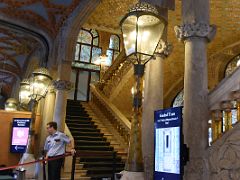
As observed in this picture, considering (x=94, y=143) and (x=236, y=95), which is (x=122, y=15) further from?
(x=236, y=95)

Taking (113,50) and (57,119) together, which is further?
(113,50)

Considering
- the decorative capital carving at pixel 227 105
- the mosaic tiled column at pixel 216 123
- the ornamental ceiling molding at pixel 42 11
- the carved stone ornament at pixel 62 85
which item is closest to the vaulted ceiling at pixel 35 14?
the ornamental ceiling molding at pixel 42 11

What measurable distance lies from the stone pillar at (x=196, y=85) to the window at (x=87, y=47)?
13.5 m

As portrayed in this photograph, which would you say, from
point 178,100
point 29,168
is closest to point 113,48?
point 178,100

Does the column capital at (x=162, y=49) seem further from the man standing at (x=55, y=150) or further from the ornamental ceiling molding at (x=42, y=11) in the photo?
the ornamental ceiling molding at (x=42, y=11)

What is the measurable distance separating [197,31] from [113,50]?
14.2 m

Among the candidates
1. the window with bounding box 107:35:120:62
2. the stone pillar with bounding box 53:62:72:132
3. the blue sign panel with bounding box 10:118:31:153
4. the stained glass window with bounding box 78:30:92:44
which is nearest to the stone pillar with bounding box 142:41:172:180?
the stone pillar with bounding box 53:62:72:132

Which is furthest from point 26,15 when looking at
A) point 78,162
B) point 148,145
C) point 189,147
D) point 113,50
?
point 189,147

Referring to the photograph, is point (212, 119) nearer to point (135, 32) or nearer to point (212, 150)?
point (212, 150)

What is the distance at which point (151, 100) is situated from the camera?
5.20 metres

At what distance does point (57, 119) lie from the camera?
10.1 metres

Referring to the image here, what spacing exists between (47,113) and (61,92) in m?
1.08

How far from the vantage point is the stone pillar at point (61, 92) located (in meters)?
10.1

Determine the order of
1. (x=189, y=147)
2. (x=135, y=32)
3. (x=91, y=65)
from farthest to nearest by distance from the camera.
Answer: (x=91, y=65) < (x=189, y=147) < (x=135, y=32)
